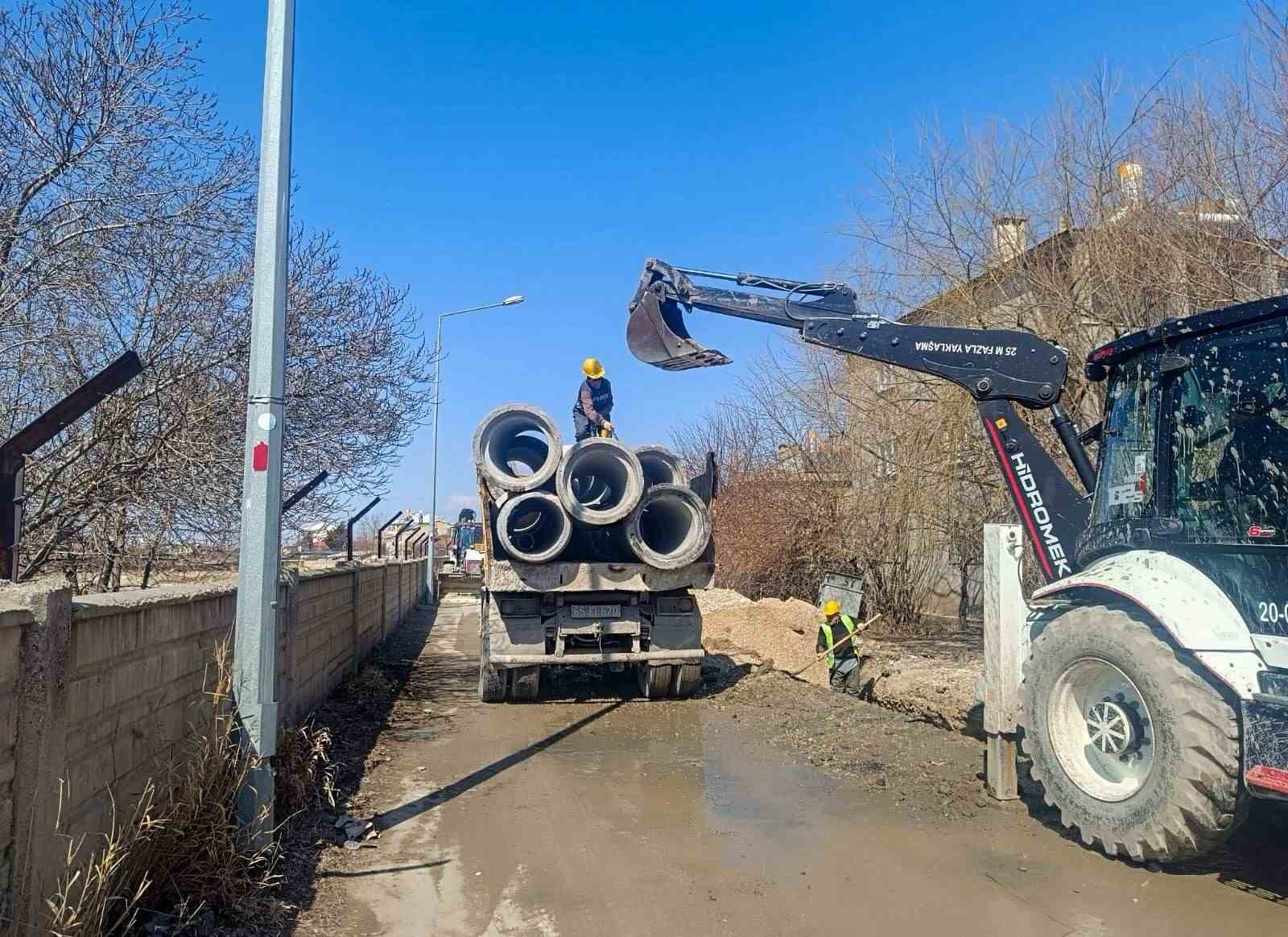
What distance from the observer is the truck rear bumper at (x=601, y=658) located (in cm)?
→ 992

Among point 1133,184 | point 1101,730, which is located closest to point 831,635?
point 1133,184

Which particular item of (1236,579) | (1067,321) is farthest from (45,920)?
(1067,321)

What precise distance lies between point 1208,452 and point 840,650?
6.72 metres

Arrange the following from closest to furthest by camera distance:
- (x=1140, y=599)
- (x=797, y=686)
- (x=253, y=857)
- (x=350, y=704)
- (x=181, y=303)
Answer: (x=253, y=857) < (x=1140, y=599) < (x=181, y=303) < (x=350, y=704) < (x=797, y=686)

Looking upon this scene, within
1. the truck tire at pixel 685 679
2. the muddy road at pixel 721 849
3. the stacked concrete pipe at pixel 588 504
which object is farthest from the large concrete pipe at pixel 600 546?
the muddy road at pixel 721 849

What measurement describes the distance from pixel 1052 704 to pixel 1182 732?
3.36 ft

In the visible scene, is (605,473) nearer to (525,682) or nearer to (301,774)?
(525,682)

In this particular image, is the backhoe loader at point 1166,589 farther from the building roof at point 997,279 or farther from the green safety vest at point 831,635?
the building roof at point 997,279

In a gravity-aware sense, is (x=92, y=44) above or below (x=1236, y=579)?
above

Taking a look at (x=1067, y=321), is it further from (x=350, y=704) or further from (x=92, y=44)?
(x=92, y=44)

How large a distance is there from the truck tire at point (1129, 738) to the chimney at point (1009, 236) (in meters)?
7.43

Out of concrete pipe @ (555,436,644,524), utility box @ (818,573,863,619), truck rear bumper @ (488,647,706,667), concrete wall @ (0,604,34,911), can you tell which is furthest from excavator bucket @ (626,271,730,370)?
utility box @ (818,573,863,619)

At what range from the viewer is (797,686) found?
11258mm

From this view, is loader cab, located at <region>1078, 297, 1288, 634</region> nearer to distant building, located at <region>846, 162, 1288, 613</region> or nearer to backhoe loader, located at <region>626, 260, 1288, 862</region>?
backhoe loader, located at <region>626, 260, 1288, 862</region>
